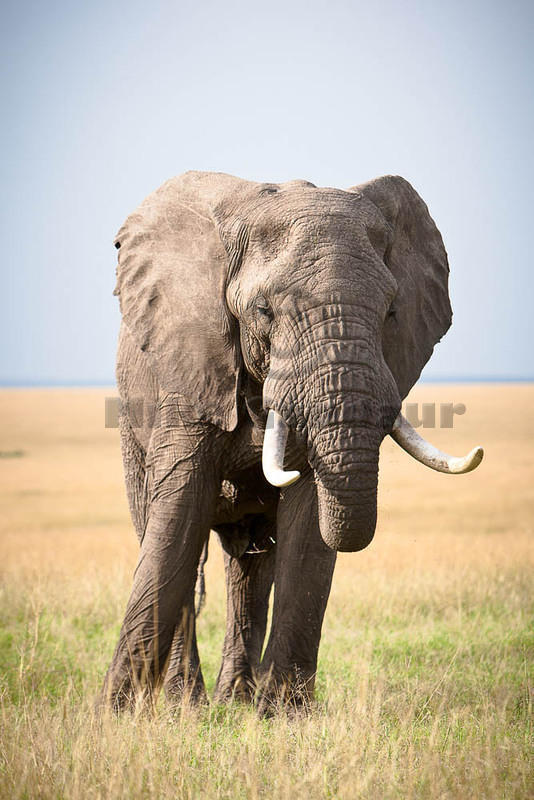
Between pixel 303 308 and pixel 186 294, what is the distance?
1.08 m

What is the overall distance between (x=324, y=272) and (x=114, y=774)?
2676mm

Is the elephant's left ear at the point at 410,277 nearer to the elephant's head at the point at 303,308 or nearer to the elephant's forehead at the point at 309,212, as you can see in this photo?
the elephant's head at the point at 303,308

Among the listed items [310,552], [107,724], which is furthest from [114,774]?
[310,552]

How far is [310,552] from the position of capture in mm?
6145

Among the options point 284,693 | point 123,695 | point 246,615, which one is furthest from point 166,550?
point 246,615

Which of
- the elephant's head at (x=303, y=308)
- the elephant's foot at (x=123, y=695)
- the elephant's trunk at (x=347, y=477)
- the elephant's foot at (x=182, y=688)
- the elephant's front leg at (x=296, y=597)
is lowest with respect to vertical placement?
the elephant's foot at (x=182, y=688)

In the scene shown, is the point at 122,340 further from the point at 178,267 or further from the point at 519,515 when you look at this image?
the point at 519,515

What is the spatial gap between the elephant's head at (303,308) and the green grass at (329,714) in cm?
117

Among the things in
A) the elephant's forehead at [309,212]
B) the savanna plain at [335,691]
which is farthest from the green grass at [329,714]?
the elephant's forehead at [309,212]

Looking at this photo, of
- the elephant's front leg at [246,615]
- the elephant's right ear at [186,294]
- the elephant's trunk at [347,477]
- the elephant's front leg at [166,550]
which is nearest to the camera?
the elephant's trunk at [347,477]

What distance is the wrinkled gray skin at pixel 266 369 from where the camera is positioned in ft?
17.0

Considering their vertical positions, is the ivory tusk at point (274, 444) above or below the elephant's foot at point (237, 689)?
above

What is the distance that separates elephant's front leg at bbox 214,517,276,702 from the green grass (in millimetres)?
552

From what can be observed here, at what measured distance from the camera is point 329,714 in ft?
21.0
